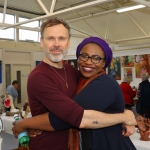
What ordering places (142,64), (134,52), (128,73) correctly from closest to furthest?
(142,64) < (134,52) < (128,73)

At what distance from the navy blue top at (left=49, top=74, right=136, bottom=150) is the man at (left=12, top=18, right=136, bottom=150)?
0.14 ft

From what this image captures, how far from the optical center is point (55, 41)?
1389 millimetres

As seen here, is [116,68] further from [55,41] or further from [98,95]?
[98,95]

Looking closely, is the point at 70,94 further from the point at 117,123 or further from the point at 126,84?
the point at 126,84

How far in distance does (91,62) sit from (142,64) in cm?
825

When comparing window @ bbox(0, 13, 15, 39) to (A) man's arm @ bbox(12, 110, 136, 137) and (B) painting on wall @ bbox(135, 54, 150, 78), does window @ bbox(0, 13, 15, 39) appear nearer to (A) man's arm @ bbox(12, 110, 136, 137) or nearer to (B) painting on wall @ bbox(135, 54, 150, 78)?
(B) painting on wall @ bbox(135, 54, 150, 78)

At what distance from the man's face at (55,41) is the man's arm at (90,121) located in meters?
0.36

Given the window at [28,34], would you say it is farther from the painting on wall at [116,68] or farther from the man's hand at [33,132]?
the man's hand at [33,132]

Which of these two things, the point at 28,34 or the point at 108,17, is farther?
the point at 28,34

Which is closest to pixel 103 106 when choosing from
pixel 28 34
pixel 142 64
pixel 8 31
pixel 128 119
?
pixel 128 119

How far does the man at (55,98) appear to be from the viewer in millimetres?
1182

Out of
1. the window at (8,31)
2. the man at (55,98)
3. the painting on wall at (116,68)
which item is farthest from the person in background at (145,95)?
the window at (8,31)

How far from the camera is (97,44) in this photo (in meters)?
1.34

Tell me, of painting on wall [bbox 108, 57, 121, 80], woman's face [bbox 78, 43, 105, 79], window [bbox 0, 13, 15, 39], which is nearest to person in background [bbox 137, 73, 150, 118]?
painting on wall [bbox 108, 57, 121, 80]
